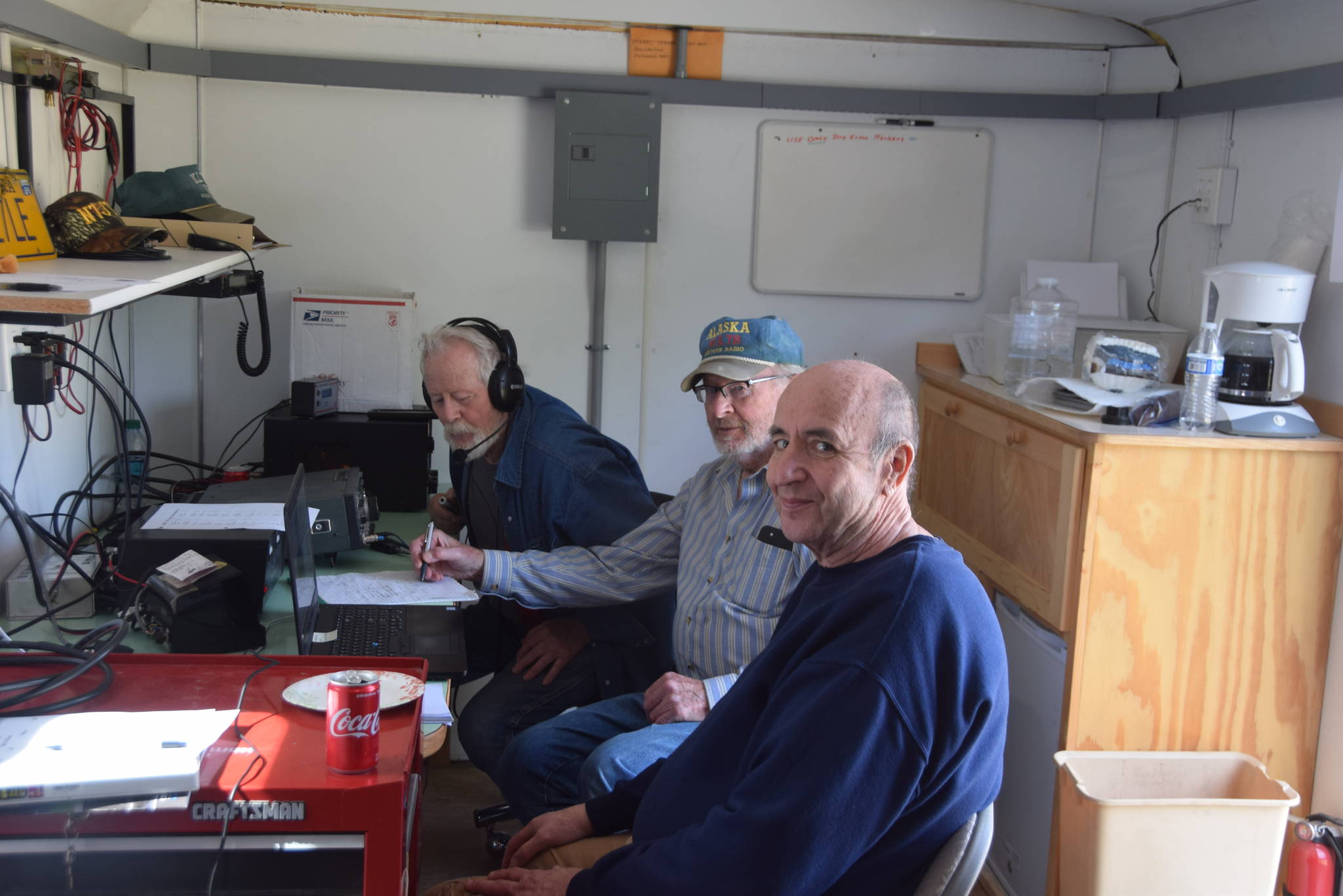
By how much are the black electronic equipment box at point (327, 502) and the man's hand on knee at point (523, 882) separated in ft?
3.04

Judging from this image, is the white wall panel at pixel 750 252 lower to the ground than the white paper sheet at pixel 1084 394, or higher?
higher

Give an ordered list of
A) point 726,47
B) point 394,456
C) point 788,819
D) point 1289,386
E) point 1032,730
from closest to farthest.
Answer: point 788,819, point 1289,386, point 1032,730, point 394,456, point 726,47

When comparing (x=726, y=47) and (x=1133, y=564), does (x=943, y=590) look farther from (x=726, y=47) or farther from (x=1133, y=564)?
(x=726, y=47)

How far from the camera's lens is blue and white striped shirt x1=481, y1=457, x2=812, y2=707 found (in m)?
1.97

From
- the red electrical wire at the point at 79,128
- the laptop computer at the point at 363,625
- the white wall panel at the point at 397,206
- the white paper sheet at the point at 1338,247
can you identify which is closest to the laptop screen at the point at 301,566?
the laptop computer at the point at 363,625

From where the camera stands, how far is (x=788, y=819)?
116 cm

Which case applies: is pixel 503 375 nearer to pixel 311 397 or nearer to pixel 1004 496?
pixel 311 397

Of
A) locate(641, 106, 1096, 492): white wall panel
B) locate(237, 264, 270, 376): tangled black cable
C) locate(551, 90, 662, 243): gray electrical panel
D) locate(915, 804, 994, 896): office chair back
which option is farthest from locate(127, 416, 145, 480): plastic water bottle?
locate(915, 804, 994, 896): office chair back

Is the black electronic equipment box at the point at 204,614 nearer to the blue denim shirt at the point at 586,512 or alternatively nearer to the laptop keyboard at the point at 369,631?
the laptop keyboard at the point at 369,631

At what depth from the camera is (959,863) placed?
1.16 meters

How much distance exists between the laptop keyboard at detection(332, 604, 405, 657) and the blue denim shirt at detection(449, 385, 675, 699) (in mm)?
429

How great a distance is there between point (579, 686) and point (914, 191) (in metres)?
1.80

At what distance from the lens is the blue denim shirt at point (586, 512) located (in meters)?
2.35

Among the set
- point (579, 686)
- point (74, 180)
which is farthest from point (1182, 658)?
point (74, 180)
